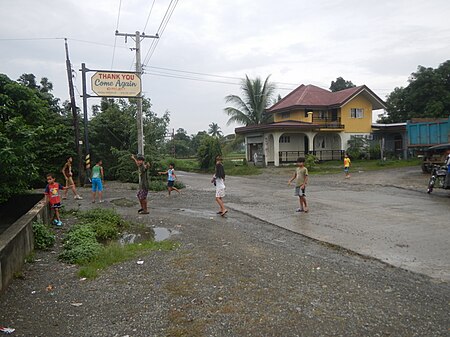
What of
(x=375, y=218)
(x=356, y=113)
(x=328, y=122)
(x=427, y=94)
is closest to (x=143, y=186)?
(x=375, y=218)

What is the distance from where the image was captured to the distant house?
31422 mm

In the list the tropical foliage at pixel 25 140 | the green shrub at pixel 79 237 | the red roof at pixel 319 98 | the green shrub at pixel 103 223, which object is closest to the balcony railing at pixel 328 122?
the red roof at pixel 319 98

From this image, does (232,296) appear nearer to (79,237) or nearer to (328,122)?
(79,237)

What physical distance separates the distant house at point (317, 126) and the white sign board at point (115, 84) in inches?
568

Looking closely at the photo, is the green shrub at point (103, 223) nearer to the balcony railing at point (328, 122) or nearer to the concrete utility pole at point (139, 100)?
the concrete utility pole at point (139, 100)

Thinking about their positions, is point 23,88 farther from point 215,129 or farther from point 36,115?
point 215,129

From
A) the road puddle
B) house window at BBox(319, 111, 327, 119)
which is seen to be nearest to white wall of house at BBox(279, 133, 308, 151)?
house window at BBox(319, 111, 327, 119)

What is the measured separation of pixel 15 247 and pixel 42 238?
158 cm

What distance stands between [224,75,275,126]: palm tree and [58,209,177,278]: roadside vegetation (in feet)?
95.7

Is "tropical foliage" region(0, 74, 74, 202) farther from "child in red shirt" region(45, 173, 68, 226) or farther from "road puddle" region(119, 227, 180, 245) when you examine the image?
"road puddle" region(119, 227, 180, 245)

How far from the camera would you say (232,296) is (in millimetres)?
4406

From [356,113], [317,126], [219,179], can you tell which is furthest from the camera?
[356,113]

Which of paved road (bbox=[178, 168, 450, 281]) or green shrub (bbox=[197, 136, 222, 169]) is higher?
green shrub (bbox=[197, 136, 222, 169])

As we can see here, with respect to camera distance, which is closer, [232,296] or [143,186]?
[232,296]
